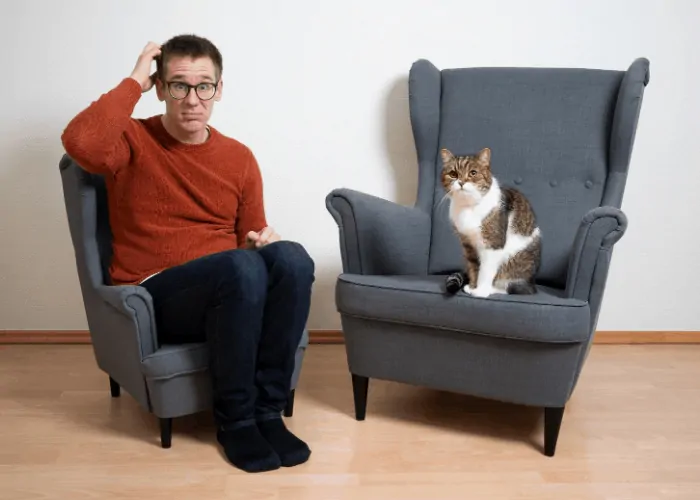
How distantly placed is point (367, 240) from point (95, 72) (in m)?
1.29

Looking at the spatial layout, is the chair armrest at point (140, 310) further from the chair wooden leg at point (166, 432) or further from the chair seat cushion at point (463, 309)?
the chair seat cushion at point (463, 309)

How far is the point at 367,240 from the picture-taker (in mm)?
2100

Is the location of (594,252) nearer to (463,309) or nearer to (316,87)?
(463,309)

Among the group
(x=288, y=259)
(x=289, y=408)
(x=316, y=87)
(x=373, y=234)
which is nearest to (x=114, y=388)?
(x=289, y=408)

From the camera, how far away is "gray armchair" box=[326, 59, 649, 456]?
181 cm

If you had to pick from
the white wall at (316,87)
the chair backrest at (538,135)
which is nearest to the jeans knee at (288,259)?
the chair backrest at (538,135)

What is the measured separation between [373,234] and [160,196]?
63 cm

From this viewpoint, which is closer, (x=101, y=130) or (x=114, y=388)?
(x=101, y=130)

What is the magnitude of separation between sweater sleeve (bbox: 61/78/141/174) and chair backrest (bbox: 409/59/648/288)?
106 cm

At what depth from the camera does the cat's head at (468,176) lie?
6.05ft

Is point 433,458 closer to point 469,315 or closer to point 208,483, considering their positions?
point 469,315

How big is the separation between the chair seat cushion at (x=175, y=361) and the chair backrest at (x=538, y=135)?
2.92ft

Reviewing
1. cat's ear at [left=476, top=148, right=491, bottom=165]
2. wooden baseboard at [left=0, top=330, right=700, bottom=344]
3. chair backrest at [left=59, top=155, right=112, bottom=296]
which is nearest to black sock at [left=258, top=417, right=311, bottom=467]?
chair backrest at [left=59, top=155, right=112, bottom=296]

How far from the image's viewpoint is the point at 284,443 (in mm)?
1802
